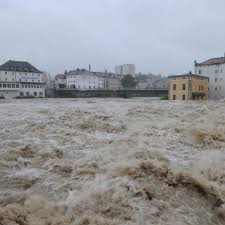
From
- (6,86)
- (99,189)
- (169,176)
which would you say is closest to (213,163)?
(169,176)

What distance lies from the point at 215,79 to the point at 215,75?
2.25 ft

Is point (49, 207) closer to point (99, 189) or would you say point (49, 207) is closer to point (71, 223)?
point (71, 223)

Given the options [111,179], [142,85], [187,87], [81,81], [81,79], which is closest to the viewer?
[111,179]

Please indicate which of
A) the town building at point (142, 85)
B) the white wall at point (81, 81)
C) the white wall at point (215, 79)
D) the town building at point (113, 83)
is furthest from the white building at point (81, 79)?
the white wall at point (215, 79)

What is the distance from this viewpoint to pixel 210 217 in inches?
209

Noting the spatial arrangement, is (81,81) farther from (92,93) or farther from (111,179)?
(111,179)

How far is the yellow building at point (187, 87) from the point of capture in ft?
148

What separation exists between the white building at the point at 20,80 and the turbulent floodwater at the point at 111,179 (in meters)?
48.6

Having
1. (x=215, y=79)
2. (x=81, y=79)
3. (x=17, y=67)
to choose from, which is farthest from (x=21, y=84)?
(x=215, y=79)

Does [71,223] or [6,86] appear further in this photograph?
[6,86]

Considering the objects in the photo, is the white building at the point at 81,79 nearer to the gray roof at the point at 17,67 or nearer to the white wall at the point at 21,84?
the white wall at the point at 21,84

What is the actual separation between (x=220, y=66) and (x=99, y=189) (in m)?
48.8

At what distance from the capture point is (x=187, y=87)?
148 feet

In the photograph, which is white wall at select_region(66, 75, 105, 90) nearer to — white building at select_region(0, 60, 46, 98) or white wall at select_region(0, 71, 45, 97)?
white building at select_region(0, 60, 46, 98)
